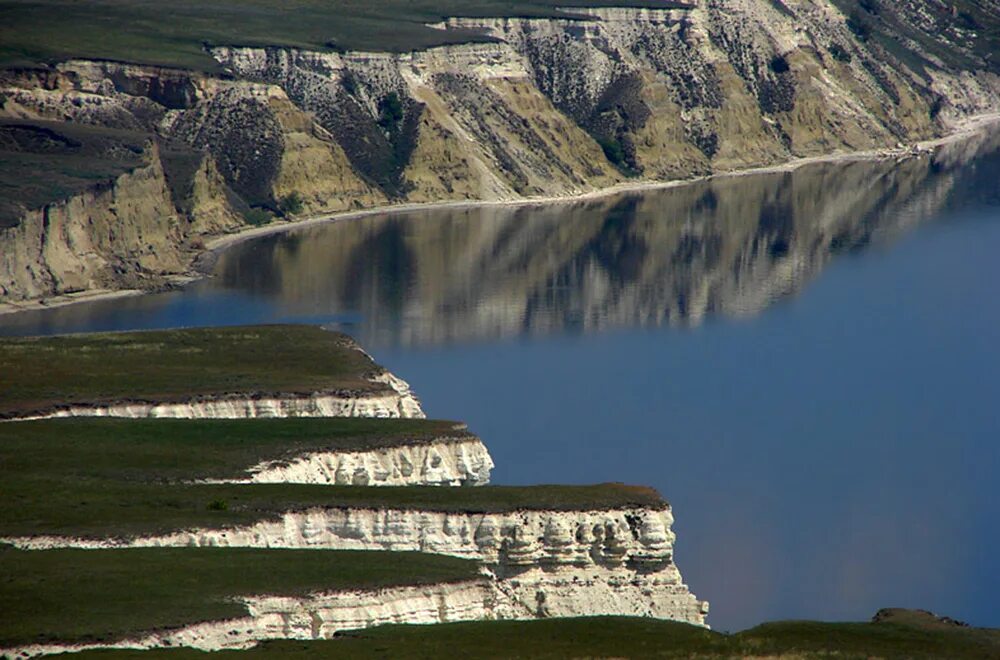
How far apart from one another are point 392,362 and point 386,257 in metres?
40.2

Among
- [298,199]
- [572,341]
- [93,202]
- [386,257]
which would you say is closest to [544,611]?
[572,341]

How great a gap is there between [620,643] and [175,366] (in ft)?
137

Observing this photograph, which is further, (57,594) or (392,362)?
(392,362)

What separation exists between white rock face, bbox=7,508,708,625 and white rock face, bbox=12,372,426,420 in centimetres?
1808

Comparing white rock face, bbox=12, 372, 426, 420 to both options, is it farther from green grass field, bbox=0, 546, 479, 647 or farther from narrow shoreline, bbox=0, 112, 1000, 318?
narrow shoreline, bbox=0, 112, 1000, 318

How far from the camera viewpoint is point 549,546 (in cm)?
6306

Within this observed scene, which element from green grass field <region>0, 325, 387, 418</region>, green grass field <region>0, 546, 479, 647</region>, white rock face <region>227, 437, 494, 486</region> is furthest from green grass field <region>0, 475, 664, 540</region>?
green grass field <region>0, 325, 387, 418</region>

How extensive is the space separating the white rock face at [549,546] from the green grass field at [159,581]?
2.62 m

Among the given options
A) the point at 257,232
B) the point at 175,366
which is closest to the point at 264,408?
the point at 175,366

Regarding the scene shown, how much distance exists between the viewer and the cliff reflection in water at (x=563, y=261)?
13562 centimetres

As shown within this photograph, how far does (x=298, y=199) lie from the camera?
175125 mm

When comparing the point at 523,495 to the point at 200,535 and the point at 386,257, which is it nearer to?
the point at 200,535

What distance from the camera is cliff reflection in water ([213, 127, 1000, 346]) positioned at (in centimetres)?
13562

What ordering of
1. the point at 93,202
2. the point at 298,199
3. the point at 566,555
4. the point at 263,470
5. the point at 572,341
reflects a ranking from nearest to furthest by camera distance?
A: the point at 566,555 → the point at 263,470 → the point at 572,341 → the point at 93,202 → the point at 298,199
